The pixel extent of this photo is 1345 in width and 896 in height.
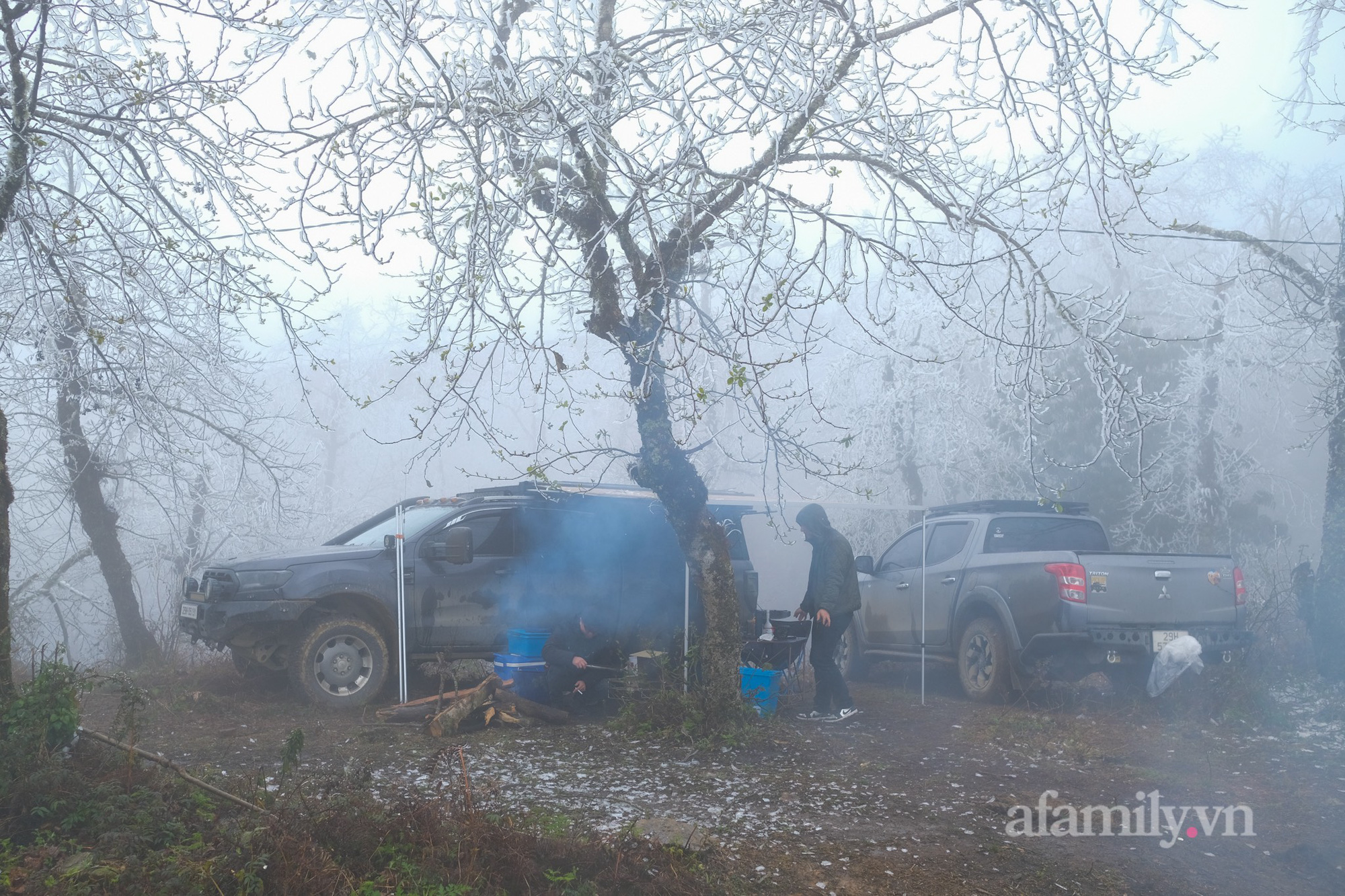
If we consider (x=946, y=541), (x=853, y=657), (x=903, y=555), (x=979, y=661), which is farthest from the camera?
(x=853, y=657)

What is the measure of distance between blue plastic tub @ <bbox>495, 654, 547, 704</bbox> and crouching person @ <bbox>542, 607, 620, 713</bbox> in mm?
98

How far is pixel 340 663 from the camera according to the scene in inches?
326

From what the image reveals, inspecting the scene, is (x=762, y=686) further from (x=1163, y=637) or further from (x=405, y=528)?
(x=405, y=528)

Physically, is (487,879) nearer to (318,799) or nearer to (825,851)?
(318,799)

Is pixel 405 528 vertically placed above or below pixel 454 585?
above

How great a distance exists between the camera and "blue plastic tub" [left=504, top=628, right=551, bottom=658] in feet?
27.5

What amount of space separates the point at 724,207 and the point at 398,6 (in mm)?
2500

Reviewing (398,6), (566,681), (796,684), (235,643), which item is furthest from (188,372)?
(796,684)

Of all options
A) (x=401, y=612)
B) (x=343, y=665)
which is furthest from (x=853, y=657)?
(x=343, y=665)

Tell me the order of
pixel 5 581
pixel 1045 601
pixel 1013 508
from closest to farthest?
pixel 5 581, pixel 1045 601, pixel 1013 508

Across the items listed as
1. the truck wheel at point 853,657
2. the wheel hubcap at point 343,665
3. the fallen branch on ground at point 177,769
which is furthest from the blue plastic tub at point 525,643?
the truck wheel at point 853,657

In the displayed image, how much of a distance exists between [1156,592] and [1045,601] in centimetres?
87

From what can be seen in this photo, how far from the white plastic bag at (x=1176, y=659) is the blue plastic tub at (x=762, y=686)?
3123mm

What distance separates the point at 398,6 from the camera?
556 centimetres
